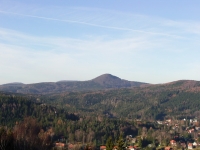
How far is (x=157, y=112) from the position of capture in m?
198

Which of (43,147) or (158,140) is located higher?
(43,147)

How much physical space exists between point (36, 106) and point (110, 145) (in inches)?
3550

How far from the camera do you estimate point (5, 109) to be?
389 feet

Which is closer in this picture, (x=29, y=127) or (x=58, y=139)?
(x=29, y=127)

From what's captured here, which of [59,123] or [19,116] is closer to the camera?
[59,123]

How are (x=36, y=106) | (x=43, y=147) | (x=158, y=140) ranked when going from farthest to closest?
(x=36, y=106) → (x=158, y=140) → (x=43, y=147)

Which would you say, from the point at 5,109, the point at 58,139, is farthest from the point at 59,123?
the point at 5,109

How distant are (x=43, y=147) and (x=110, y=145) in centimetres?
1373

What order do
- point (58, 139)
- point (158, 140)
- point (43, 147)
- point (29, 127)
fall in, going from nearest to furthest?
point (43, 147), point (29, 127), point (58, 139), point (158, 140)

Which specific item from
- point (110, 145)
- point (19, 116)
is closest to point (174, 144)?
point (110, 145)

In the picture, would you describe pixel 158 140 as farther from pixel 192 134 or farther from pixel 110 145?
pixel 110 145

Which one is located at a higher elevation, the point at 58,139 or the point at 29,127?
the point at 29,127


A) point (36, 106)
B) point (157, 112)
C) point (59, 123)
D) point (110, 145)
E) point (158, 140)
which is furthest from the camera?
point (157, 112)

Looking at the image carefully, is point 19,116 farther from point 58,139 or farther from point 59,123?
point 58,139
